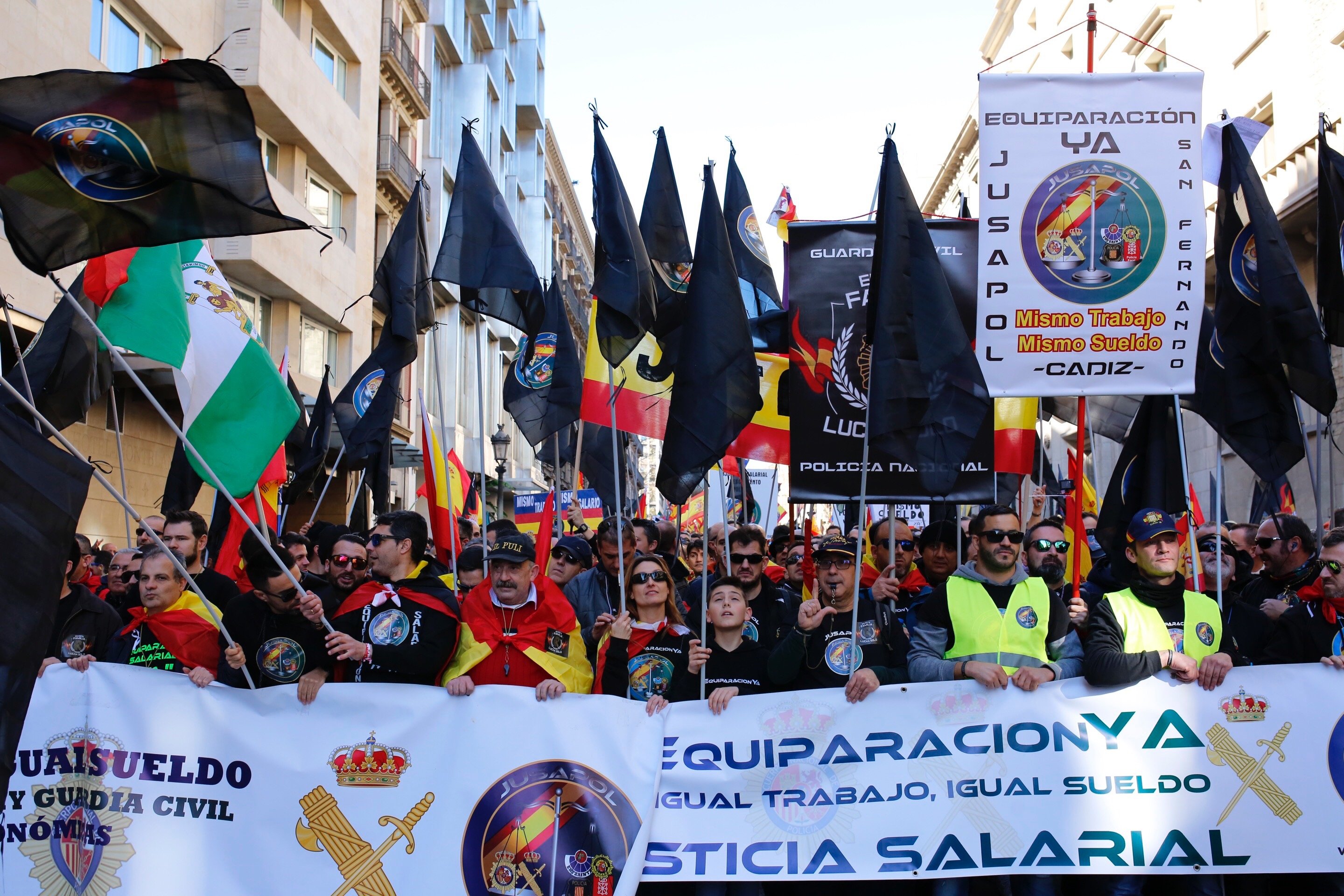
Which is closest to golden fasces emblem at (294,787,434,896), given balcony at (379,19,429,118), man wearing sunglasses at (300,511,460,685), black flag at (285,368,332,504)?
man wearing sunglasses at (300,511,460,685)

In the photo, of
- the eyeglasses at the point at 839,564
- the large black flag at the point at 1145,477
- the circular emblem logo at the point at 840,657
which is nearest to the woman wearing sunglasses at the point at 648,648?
the circular emblem logo at the point at 840,657

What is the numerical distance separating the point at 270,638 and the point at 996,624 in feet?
11.4

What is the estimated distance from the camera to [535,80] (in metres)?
52.3

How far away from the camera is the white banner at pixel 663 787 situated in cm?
519

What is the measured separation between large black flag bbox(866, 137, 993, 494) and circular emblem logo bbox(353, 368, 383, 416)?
543 centimetres

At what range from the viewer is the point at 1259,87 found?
961 inches

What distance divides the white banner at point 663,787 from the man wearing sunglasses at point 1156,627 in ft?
0.48

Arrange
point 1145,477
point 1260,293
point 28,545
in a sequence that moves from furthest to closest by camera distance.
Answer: point 1145,477, point 1260,293, point 28,545

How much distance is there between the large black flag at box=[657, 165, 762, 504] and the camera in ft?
19.8

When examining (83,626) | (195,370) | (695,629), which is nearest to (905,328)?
(695,629)

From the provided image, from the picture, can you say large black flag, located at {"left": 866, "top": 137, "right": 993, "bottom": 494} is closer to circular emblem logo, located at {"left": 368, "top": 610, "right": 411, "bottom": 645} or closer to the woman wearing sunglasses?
the woman wearing sunglasses

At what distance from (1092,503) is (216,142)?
9.36m

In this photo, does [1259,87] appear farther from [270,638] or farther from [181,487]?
[270,638]

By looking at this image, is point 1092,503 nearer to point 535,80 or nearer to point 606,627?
point 606,627
